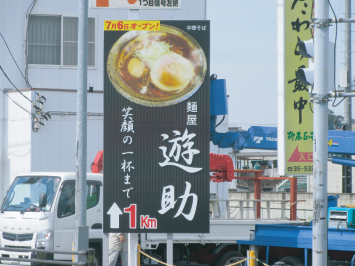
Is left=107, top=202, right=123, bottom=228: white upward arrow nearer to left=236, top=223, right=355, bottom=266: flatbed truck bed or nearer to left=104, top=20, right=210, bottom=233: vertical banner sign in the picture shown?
left=104, top=20, right=210, bottom=233: vertical banner sign

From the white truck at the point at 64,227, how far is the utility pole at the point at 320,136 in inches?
193

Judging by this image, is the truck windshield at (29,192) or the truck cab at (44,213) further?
the truck windshield at (29,192)

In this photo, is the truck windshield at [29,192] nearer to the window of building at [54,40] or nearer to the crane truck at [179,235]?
the crane truck at [179,235]

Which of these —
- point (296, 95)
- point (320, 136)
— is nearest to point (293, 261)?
point (296, 95)

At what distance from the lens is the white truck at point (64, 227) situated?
1255 cm

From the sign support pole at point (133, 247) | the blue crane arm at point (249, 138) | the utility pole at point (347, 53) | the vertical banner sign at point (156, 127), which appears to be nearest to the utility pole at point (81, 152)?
the vertical banner sign at point (156, 127)

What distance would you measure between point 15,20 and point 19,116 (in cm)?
388

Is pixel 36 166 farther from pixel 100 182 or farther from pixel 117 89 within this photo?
pixel 117 89

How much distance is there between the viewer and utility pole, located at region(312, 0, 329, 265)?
322 inches

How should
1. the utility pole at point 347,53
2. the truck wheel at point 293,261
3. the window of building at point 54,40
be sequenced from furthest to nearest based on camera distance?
the utility pole at point 347,53 < the window of building at point 54,40 < the truck wheel at point 293,261

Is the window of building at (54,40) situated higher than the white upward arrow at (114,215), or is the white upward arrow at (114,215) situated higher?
the window of building at (54,40)

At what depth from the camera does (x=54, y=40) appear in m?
21.5

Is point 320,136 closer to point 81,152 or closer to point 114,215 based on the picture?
point 114,215

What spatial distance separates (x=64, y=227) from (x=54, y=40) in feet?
34.8
